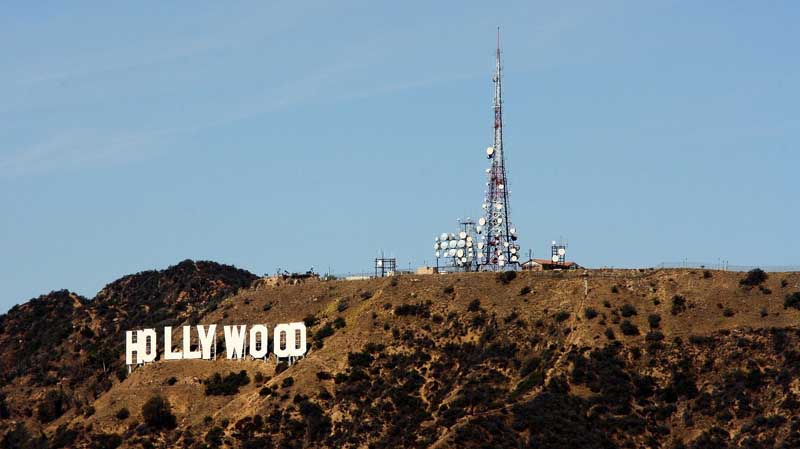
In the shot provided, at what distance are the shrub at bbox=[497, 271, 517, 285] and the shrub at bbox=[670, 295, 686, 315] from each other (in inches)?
683

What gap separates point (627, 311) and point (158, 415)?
4523 centimetres

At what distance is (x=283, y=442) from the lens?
14600 centimetres

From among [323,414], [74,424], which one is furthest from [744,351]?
[74,424]

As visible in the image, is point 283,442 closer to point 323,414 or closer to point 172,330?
point 323,414

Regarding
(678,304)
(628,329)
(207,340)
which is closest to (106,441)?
(207,340)

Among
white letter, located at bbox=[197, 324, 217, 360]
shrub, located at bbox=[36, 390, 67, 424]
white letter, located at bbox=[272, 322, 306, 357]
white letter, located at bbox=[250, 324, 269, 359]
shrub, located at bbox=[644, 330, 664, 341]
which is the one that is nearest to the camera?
shrub, located at bbox=[644, 330, 664, 341]

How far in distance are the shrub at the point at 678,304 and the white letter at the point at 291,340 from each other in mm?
35227

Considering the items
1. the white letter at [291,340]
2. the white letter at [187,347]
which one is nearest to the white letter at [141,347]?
the white letter at [187,347]

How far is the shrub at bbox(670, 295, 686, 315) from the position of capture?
150 m

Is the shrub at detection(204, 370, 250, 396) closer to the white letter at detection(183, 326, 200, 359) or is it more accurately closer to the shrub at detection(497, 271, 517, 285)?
the white letter at detection(183, 326, 200, 359)

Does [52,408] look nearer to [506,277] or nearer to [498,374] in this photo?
[506,277]

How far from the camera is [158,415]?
6181 inches

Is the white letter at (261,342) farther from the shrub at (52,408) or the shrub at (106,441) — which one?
the shrub at (52,408)

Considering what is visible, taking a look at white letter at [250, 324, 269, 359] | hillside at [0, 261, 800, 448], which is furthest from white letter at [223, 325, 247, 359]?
hillside at [0, 261, 800, 448]
